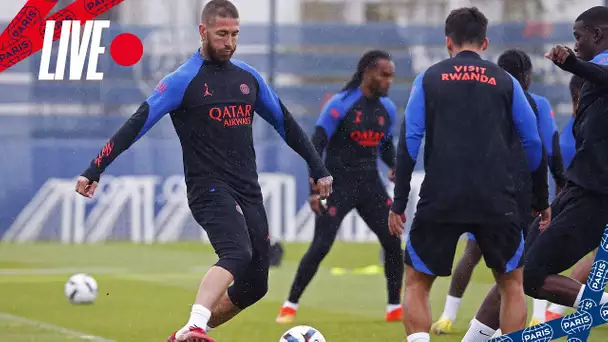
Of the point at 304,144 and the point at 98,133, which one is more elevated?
the point at 304,144

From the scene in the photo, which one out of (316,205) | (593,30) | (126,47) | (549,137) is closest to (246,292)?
(549,137)

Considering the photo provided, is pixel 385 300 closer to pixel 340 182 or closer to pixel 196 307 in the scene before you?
pixel 340 182

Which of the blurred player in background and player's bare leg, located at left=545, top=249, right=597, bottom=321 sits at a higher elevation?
the blurred player in background

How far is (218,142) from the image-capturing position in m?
7.86

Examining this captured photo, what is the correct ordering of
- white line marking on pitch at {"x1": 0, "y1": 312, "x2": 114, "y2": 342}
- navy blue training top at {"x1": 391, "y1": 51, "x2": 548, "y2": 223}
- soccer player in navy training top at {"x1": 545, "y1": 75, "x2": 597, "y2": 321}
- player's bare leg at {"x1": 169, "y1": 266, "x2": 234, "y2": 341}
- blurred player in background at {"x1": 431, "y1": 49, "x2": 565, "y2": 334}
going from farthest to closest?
white line marking on pitch at {"x1": 0, "y1": 312, "x2": 114, "y2": 342} → soccer player in navy training top at {"x1": 545, "y1": 75, "x2": 597, "y2": 321} → blurred player in background at {"x1": 431, "y1": 49, "x2": 565, "y2": 334} → player's bare leg at {"x1": 169, "y1": 266, "x2": 234, "y2": 341} → navy blue training top at {"x1": 391, "y1": 51, "x2": 548, "y2": 223}

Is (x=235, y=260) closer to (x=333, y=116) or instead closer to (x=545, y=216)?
(x=545, y=216)

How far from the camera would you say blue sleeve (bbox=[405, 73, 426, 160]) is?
714 cm

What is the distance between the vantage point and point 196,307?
7.45 meters

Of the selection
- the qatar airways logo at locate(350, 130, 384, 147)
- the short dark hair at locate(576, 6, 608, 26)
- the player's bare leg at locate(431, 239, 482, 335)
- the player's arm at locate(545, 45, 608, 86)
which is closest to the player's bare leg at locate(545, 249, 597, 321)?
the player's bare leg at locate(431, 239, 482, 335)

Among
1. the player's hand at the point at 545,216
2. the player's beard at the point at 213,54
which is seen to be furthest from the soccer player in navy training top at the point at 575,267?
the player's beard at the point at 213,54

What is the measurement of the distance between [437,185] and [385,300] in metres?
6.02

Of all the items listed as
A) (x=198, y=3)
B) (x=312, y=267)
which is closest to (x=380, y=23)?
(x=198, y=3)

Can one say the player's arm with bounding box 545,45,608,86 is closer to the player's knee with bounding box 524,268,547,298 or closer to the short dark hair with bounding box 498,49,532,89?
the player's knee with bounding box 524,268,547,298

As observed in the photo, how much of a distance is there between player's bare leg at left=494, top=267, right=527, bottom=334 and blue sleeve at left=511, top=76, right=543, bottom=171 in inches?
25.8
